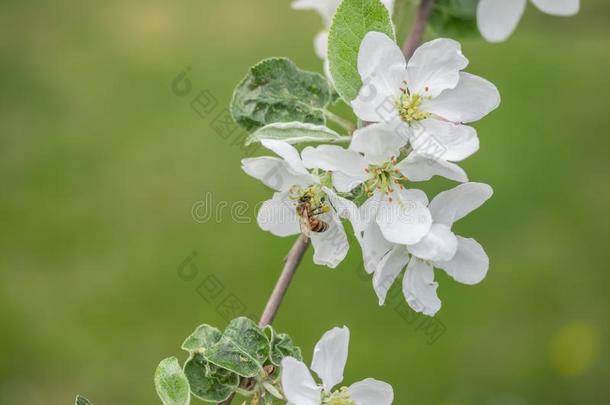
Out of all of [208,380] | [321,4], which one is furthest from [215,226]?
[208,380]

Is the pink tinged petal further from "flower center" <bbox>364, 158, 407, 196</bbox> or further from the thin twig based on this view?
the thin twig

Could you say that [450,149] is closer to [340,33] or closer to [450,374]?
[340,33]

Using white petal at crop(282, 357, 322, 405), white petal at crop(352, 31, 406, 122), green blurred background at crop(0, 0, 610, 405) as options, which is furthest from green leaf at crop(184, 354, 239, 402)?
green blurred background at crop(0, 0, 610, 405)

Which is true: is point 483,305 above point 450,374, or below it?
above

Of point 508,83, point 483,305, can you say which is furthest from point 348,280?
point 508,83


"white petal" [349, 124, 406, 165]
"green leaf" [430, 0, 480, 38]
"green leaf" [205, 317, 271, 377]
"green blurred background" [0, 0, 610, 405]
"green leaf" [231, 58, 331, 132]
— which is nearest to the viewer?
"white petal" [349, 124, 406, 165]

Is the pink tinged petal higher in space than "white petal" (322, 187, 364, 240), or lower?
higher
